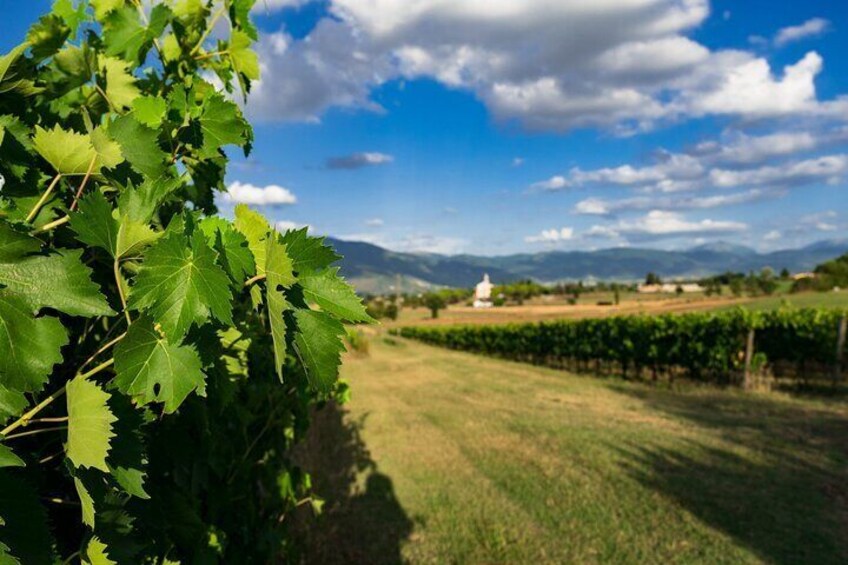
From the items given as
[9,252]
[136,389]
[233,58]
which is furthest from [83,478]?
[233,58]

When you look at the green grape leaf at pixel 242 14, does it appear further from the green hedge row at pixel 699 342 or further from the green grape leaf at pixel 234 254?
the green hedge row at pixel 699 342

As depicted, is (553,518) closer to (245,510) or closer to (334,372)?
(245,510)

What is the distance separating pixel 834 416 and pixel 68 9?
16.3 meters

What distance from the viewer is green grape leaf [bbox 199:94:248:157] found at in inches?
55.9

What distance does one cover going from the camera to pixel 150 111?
53.7 inches

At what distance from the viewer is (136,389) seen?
0.88m

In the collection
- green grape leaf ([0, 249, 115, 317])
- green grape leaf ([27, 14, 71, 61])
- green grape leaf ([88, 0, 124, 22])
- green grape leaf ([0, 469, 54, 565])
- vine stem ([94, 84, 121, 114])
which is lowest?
green grape leaf ([0, 469, 54, 565])

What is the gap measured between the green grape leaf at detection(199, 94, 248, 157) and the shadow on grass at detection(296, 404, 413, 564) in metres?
4.74

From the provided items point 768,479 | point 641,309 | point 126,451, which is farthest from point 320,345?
point 641,309

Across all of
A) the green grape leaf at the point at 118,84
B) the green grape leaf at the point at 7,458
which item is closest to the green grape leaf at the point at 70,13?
the green grape leaf at the point at 118,84

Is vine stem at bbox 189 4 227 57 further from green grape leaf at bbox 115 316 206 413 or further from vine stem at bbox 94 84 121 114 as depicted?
green grape leaf at bbox 115 316 206 413

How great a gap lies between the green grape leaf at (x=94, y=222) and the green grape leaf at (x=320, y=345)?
0.34 meters

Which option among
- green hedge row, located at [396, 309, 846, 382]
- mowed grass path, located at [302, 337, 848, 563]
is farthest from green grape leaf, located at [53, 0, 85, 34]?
green hedge row, located at [396, 309, 846, 382]

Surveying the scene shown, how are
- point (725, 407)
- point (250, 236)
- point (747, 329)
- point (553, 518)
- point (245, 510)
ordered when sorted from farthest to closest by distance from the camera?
point (747, 329)
point (725, 407)
point (553, 518)
point (245, 510)
point (250, 236)
